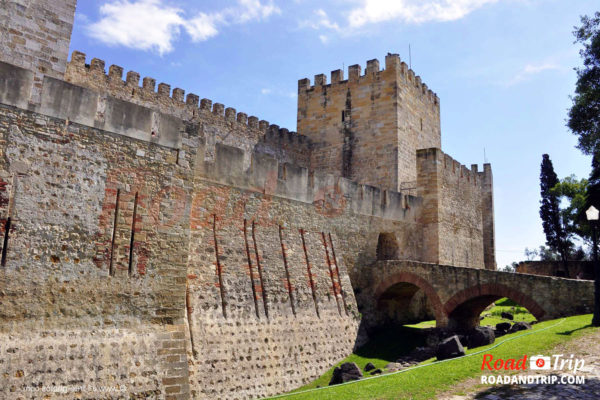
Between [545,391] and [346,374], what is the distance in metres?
4.95

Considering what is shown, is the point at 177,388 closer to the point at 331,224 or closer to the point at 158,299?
the point at 158,299

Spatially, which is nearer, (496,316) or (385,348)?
(385,348)

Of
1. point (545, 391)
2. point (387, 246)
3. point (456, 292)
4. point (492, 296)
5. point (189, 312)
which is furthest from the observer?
point (387, 246)

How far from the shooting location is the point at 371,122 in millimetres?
20922

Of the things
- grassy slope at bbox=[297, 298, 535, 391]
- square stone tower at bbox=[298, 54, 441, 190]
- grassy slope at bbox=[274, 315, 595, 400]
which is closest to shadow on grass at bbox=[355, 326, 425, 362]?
→ grassy slope at bbox=[297, 298, 535, 391]

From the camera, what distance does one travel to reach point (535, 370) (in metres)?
7.66

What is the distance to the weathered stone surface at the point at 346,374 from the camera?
414 inches

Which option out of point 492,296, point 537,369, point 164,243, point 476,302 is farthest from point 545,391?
point 476,302

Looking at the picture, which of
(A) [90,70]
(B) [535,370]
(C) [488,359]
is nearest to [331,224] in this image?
(C) [488,359]

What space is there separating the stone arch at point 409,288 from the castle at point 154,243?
0.87 metres

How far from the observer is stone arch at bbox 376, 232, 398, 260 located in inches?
681

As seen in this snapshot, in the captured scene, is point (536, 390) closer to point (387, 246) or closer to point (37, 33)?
point (387, 246)

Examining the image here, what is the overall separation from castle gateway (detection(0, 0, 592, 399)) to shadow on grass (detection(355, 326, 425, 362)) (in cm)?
54

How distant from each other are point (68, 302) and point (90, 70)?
10.4 metres
